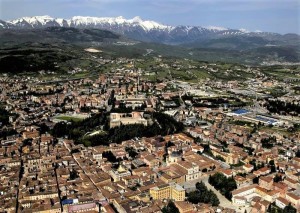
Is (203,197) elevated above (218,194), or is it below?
above

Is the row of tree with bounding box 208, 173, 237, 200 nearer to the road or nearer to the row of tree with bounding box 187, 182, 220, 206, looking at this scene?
the road

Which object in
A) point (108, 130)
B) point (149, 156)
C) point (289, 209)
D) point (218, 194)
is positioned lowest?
point (218, 194)

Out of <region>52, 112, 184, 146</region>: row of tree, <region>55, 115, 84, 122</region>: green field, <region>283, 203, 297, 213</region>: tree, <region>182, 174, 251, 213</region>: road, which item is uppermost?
<region>52, 112, 184, 146</region>: row of tree

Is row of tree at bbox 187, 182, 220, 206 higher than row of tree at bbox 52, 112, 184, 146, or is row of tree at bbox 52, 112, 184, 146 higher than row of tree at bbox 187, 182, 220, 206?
row of tree at bbox 52, 112, 184, 146

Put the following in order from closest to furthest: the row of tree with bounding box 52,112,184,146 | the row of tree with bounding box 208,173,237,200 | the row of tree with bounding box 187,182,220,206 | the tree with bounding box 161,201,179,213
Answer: the tree with bounding box 161,201,179,213, the row of tree with bounding box 187,182,220,206, the row of tree with bounding box 208,173,237,200, the row of tree with bounding box 52,112,184,146

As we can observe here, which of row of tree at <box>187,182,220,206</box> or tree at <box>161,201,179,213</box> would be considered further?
row of tree at <box>187,182,220,206</box>

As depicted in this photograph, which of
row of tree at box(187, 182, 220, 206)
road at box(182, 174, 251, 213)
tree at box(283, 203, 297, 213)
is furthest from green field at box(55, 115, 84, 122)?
tree at box(283, 203, 297, 213)

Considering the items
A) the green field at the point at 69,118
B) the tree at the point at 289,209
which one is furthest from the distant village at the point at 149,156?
the tree at the point at 289,209

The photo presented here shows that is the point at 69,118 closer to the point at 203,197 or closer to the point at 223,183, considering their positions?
the point at 223,183

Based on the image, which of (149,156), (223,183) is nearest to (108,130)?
(149,156)

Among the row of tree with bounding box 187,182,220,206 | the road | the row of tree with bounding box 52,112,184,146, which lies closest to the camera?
the road
